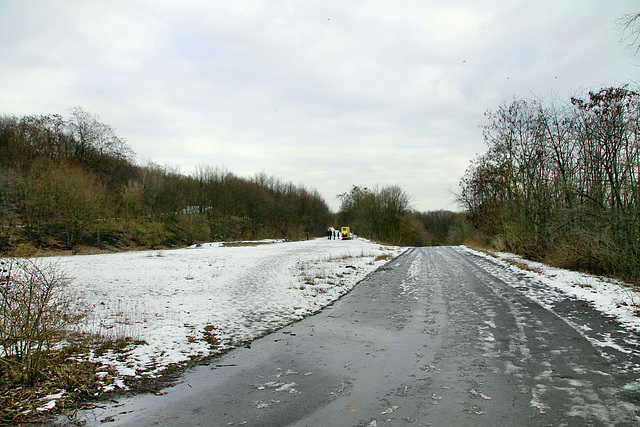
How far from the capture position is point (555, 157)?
22250 mm

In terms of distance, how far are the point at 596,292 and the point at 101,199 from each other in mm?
34873

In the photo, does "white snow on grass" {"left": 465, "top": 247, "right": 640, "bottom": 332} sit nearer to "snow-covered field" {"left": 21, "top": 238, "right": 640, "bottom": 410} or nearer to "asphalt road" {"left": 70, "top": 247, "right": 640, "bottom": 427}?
"snow-covered field" {"left": 21, "top": 238, "right": 640, "bottom": 410}

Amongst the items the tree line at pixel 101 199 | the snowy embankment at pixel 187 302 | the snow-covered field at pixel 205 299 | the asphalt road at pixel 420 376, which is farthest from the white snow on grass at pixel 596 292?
the tree line at pixel 101 199

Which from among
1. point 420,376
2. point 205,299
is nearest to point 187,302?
point 205,299

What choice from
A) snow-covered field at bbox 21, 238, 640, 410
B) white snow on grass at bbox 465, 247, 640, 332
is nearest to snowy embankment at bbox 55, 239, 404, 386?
snow-covered field at bbox 21, 238, 640, 410

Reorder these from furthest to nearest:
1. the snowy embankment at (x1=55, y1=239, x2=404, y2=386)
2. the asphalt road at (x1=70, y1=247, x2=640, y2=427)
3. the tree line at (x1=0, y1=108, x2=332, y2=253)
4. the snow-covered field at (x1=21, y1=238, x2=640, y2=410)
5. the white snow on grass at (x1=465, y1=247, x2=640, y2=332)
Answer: the tree line at (x1=0, y1=108, x2=332, y2=253), the white snow on grass at (x1=465, y1=247, x2=640, y2=332), the snow-covered field at (x1=21, y1=238, x2=640, y2=410), the snowy embankment at (x1=55, y1=239, x2=404, y2=386), the asphalt road at (x1=70, y1=247, x2=640, y2=427)

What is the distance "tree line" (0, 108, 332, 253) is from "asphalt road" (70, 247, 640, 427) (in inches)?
411

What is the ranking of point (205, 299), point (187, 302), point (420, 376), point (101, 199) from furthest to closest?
point (101, 199)
point (205, 299)
point (187, 302)
point (420, 376)

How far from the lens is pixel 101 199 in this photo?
33219 millimetres

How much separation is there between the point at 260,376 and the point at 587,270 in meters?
15.9

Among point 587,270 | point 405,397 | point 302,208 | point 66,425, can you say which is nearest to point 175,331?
point 66,425

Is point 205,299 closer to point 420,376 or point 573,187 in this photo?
point 420,376

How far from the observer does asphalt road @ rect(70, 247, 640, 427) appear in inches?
162

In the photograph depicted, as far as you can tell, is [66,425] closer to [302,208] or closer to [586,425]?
[586,425]
